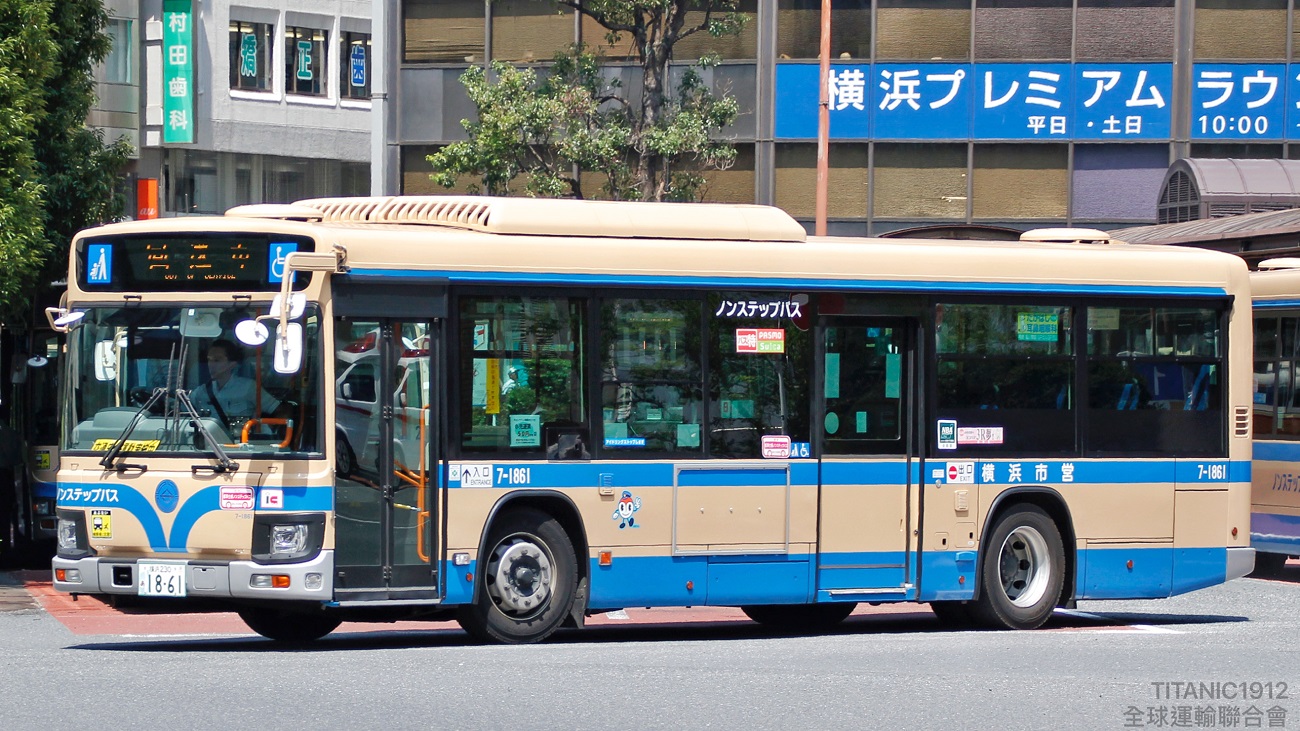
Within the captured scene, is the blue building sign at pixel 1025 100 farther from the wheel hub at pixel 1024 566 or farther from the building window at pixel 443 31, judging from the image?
the wheel hub at pixel 1024 566

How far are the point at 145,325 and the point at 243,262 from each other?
2.46 feet

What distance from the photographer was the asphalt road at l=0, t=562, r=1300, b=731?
8.67 metres

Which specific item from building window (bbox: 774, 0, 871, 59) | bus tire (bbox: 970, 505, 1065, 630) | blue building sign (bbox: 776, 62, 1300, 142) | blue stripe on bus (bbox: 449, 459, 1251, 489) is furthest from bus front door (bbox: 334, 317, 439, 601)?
building window (bbox: 774, 0, 871, 59)

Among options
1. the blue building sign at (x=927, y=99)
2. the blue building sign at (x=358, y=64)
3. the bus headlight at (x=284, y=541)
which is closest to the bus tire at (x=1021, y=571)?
the bus headlight at (x=284, y=541)

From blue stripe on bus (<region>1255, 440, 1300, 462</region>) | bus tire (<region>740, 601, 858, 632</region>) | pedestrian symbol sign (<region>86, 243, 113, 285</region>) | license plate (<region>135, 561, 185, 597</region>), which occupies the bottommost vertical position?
bus tire (<region>740, 601, 858, 632</region>)

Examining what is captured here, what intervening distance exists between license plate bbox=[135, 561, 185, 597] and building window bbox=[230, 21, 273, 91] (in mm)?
31254

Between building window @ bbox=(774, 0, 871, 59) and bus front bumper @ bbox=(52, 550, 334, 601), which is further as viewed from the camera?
building window @ bbox=(774, 0, 871, 59)

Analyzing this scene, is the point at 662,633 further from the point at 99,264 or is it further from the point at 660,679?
the point at 99,264

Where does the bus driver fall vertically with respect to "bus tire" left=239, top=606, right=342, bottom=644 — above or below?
above

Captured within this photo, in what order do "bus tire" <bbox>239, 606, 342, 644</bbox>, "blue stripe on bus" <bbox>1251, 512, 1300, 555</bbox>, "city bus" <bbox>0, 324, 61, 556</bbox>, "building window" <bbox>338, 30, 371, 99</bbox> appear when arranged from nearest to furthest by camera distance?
"bus tire" <bbox>239, 606, 342, 644</bbox>
"blue stripe on bus" <bbox>1251, 512, 1300, 555</bbox>
"city bus" <bbox>0, 324, 61, 556</bbox>
"building window" <bbox>338, 30, 371, 99</bbox>

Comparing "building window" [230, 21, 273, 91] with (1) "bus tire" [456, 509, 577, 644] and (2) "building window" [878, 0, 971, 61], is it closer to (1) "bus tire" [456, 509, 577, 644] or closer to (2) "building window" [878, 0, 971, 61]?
(2) "building window" [878, 0, 971, 61]

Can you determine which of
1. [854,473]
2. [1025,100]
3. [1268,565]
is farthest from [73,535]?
[1025,100]

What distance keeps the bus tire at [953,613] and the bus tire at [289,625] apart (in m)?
4.80

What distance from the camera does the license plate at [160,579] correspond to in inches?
421
